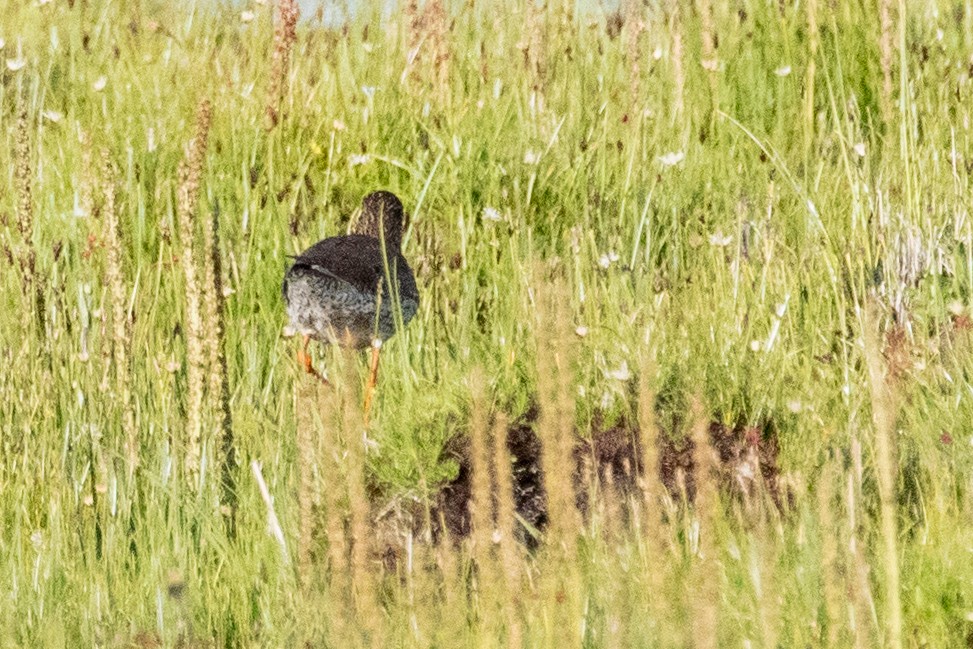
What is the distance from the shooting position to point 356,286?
4.57 meters

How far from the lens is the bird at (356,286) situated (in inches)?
164

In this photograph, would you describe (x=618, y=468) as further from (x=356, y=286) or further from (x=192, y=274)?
(x=356, y=286)

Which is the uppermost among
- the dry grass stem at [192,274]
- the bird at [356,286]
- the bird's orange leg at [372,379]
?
the dry grass stem at [192,274]

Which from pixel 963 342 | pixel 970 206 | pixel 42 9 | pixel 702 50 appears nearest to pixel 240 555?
pixel 963 342

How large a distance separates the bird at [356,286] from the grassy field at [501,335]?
0.09 m

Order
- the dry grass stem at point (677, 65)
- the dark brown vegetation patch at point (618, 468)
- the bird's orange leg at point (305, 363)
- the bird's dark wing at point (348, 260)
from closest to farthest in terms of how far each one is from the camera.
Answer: the dark brown vegetation patch at point (618, 468) → the bird's orange leg at point (305, 363) → the bird's dark wing at point (348, 260) → the dry grass stem at point (677, 65)

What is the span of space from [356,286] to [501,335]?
36.6 inches

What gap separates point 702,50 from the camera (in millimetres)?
5020

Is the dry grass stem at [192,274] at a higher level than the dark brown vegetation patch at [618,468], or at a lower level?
higher

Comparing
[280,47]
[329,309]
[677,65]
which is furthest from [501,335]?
[280,47]

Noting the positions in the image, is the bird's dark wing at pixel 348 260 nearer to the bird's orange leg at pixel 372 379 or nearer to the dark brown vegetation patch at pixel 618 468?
the bird's orange leg at pixel 372 379

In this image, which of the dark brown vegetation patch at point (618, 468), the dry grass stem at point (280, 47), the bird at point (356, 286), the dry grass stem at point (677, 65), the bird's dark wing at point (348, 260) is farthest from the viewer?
the dry grass stem at point (280, 47)

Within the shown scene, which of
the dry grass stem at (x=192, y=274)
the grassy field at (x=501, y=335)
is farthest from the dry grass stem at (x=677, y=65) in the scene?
the dry grass stem at (x=192, y=274)

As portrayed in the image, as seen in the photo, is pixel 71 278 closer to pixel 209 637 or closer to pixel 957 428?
pixel 209 637
